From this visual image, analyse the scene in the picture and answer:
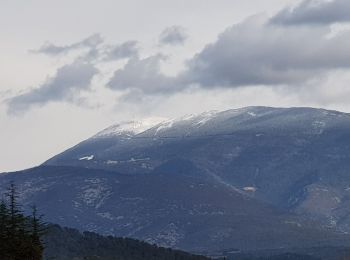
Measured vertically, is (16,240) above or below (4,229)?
below

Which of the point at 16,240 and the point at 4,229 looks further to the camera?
the point at 4,229

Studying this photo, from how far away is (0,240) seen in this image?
10850 centimetres

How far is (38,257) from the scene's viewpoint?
109 meters

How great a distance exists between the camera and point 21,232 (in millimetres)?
109938

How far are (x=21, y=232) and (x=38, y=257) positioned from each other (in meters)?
Answer: 3.11

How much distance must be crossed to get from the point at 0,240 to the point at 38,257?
4087 millimetres

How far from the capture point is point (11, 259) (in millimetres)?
107250

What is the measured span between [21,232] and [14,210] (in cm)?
272

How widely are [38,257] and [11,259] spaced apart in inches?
118

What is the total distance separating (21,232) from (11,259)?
143 inches

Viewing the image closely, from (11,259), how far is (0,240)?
8.11 ft
